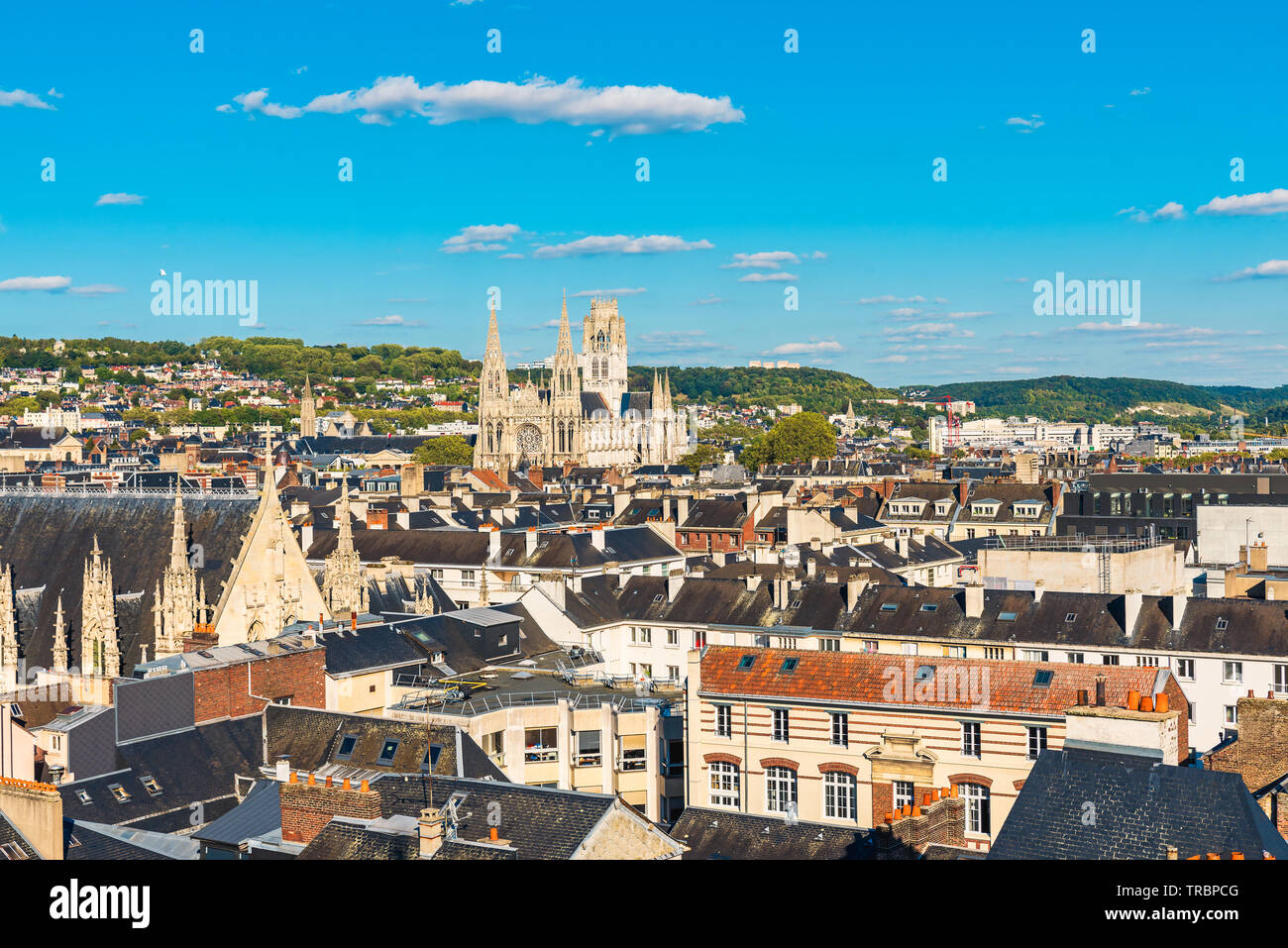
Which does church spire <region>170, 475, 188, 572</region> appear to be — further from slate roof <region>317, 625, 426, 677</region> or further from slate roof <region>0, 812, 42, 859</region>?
slate roof <region>0, 812, 42, 859</region>

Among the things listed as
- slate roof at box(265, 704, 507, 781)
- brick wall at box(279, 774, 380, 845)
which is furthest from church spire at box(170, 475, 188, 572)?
brick wall at box(279, 774, 380, 845)

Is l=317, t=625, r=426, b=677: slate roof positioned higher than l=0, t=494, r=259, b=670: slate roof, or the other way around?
l=0, t=494, r=259, b=670: slate roof

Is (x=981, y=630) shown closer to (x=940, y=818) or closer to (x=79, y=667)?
(x=940, y=818)

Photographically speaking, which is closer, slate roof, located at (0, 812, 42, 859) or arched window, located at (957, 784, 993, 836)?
slate roof, located at (0, 812, 42, 859)

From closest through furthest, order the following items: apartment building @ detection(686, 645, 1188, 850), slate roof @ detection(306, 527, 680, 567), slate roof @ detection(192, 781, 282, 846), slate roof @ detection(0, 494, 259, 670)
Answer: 1. slate roof @ detection(192, 781, 282, 846)
2. apartment building @ detection(686, 645, 1188, 850)
3. slate roof @ detection(0, 494, 259, 670)
4. slate roof @ detection(306, 527, 680, 567)

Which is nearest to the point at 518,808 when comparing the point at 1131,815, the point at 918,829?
the point at 918,829
